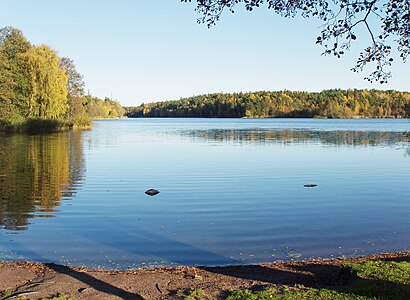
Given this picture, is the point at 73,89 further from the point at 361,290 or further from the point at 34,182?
the point at 361,290

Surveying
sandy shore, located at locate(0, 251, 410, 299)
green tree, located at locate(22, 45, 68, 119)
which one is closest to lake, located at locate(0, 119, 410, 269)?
sandy shore, located at locate(0, 251, 410, 299)

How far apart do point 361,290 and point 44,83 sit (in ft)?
188

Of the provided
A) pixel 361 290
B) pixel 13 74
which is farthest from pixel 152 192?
pixel 13 74

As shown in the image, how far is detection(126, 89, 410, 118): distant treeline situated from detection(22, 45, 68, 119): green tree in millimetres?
122591

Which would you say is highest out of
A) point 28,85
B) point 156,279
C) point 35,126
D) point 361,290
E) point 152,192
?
point 28,85

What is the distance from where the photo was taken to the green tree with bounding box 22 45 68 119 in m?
55.8

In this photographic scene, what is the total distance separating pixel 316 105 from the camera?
569ft

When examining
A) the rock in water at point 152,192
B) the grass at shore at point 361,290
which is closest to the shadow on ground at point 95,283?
the grass at shore at point 361,290

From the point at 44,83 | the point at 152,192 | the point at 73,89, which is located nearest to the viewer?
the point at 152,192

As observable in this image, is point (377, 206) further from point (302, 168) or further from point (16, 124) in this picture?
point (16, 124)

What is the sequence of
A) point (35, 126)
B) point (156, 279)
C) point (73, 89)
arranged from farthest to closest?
point (73, 89) → point (35, 126) → point (156, 279)

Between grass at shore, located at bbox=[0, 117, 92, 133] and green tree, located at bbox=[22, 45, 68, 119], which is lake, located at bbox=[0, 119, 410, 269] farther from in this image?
green tree, located at bbox=[22, 45, 68, 119]

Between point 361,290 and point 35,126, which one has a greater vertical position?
point 35,126

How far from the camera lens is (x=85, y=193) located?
16109 millimetres
